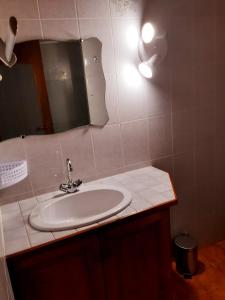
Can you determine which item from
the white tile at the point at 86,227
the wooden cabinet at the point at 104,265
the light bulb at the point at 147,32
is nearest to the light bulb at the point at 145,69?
the light bulb at the point at 147,32

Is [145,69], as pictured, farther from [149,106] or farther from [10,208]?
[10,208]

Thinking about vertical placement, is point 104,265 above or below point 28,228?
below

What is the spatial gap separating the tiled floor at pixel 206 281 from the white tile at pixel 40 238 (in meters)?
1.09

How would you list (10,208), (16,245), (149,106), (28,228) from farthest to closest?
(149,106)
(10,208)
(28,228)
(16,245)

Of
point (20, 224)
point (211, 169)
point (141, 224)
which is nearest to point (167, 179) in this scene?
point (141, 224)

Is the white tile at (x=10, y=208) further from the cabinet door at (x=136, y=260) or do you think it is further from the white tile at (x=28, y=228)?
the cabinet door at (x=136, y=260)

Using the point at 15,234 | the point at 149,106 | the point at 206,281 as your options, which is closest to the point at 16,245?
the point at 15,234

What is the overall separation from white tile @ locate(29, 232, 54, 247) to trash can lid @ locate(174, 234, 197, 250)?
3.67ft

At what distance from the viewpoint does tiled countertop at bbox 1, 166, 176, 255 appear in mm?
973

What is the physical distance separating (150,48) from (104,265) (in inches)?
46.7

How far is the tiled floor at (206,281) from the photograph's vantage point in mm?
1594

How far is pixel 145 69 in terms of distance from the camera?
148 centimetres

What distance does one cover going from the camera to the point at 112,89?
1451 mm

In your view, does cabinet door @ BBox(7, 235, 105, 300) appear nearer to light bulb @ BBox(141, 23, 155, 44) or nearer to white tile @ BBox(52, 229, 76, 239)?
white tile @ BBox(52, 229, 76, 239)
